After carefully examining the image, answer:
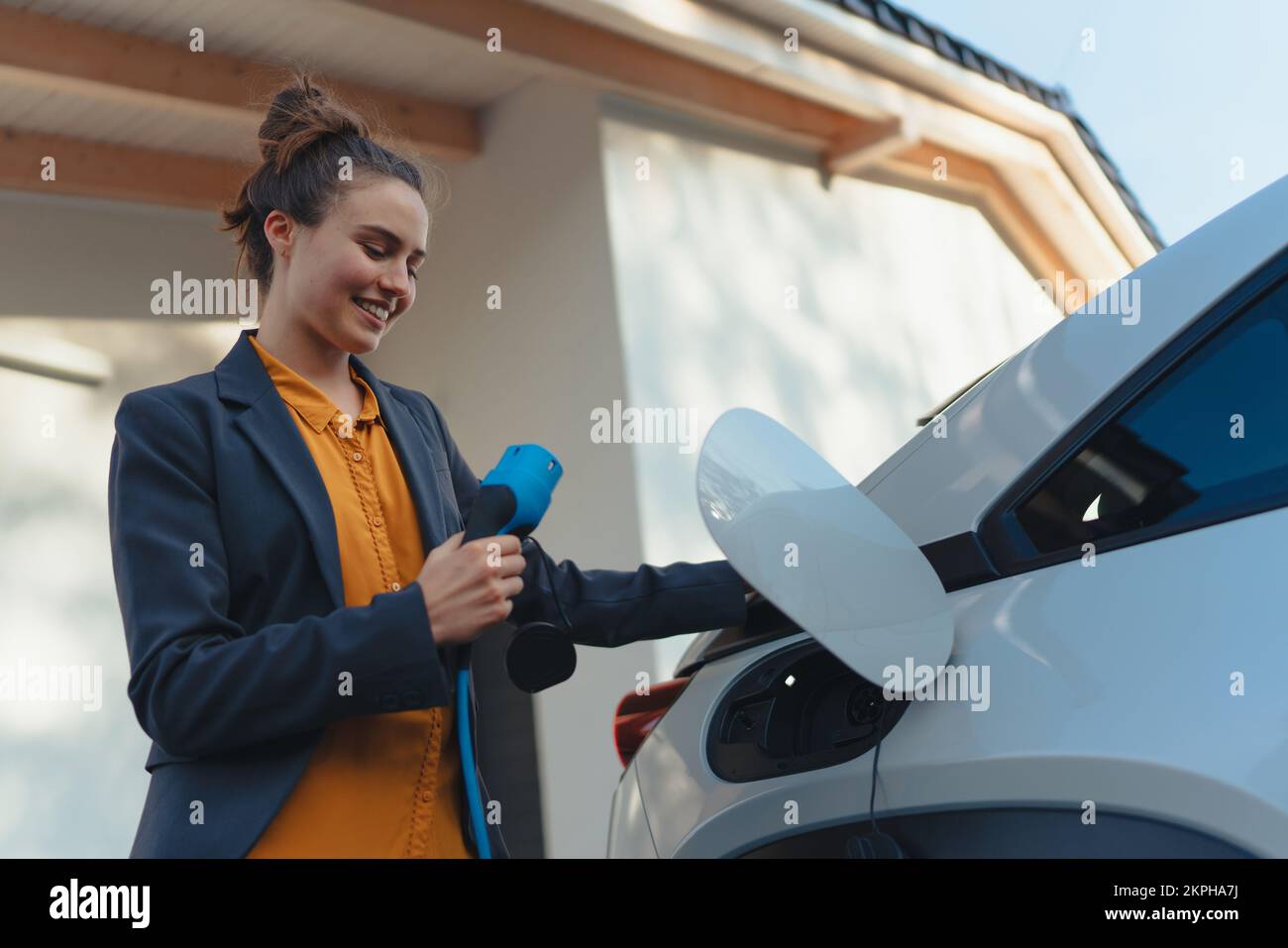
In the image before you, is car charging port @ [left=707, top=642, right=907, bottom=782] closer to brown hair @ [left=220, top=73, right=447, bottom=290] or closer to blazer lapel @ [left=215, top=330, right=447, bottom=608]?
blazer lapel @ [left=215, top=330, right=447, bottom=608]

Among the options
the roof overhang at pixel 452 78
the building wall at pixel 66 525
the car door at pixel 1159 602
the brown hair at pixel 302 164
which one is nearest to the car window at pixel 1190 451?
the car door at pixel 1159 602

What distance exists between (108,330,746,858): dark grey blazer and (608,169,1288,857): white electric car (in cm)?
35

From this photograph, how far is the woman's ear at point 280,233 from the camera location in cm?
144

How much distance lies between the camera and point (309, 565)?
1.25 metres

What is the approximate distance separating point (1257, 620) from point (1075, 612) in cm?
16

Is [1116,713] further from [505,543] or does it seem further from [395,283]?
[395,283]

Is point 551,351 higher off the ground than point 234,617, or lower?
higher

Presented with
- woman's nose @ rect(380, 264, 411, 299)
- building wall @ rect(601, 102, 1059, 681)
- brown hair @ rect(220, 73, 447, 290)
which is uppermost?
building wall @ rect(601, 102, 1059, 681)

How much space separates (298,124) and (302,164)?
0.07 meters

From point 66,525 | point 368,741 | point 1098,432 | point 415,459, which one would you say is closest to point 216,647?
point 368,741

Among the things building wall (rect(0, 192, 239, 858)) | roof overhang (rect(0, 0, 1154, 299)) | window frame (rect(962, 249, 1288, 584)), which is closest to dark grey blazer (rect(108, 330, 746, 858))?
window frame (rect(962, 249, 1288, 584))

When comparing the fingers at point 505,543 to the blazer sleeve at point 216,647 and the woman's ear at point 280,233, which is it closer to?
the blazer sleeve at point 216,647

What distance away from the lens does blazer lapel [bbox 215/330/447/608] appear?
1.25m

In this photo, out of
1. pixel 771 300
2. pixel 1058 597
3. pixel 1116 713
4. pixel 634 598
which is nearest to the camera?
pixel 1116 713
